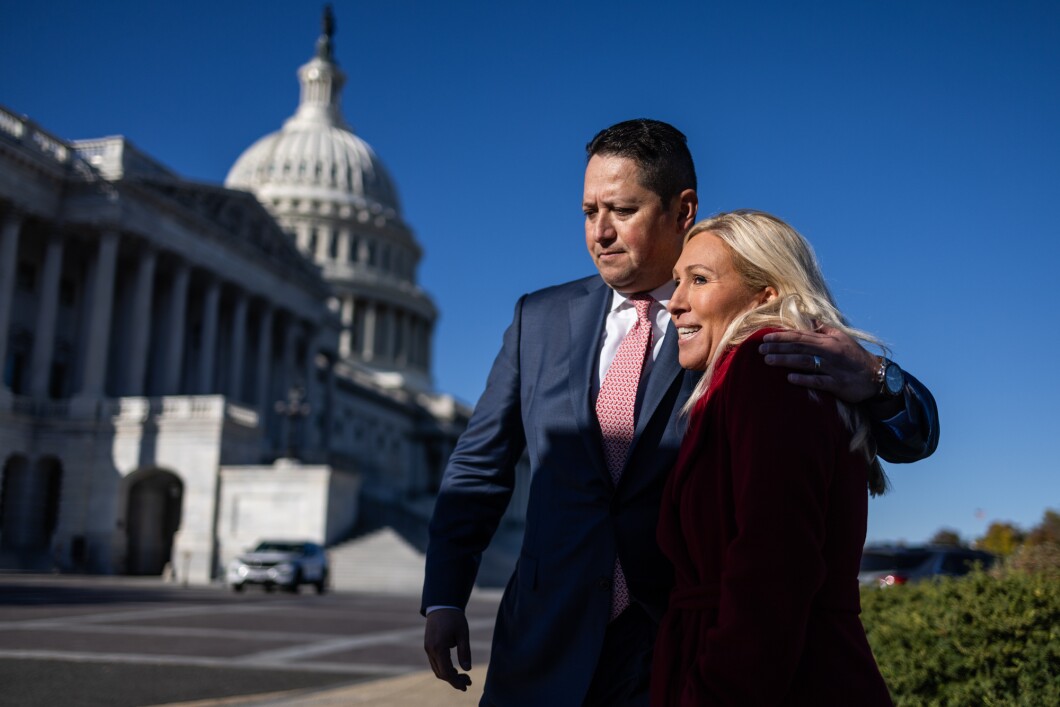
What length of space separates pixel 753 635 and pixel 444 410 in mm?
89963

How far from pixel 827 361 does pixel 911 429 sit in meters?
0.47

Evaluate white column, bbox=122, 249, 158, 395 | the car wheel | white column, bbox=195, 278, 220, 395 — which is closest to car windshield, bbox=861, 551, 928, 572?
the car wheel

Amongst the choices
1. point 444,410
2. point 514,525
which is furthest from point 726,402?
point 444,410

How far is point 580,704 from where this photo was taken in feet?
11.0

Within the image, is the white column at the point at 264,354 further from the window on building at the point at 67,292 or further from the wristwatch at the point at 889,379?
the wristwatch at the point at 889,379

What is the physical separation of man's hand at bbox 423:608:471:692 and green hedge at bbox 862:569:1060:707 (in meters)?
3.90

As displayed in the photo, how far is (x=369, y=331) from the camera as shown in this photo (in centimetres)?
9831

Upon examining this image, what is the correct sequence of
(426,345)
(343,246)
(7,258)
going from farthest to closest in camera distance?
(426,345) < (343,246) < (7,258)

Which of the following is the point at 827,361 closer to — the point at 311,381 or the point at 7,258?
the point at 7,258

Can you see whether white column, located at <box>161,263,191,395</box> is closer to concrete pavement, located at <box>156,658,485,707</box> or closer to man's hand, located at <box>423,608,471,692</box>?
concrete pavement, located at <box>156,658,485,707</box>

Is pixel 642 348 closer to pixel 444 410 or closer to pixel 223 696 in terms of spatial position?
pixel 223 696

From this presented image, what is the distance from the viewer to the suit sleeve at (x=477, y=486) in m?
3.87

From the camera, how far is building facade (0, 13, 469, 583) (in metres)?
39.6

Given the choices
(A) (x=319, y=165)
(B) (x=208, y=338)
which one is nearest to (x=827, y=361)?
(B) (x=208, y=338)
